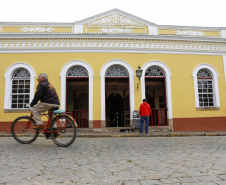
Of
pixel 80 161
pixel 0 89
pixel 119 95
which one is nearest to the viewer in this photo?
pixel 80 161

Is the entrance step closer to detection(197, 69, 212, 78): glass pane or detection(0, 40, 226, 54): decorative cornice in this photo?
detection(197, 69, 212, 78): glass pane

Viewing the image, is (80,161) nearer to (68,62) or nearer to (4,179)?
(4,179)

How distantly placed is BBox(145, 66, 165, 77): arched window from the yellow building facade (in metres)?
0.05

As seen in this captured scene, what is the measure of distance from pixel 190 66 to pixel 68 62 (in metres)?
6.72

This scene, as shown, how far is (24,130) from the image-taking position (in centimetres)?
465

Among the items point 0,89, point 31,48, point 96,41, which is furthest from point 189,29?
point 0,89

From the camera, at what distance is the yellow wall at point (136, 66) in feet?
30.2

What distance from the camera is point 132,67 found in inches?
376

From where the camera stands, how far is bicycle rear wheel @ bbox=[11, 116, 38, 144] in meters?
4.58

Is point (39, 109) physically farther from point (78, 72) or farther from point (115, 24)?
point (115, 24)

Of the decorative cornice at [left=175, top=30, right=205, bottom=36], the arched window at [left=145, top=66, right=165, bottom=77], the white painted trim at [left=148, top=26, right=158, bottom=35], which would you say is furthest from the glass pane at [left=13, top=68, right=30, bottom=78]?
the decorative cornice at [left=175, top=30, right=205, bottom=36]

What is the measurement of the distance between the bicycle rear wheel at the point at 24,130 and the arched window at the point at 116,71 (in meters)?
5.61

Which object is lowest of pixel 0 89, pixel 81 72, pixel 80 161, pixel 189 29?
pixel 80 161

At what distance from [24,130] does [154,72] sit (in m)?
7.33
